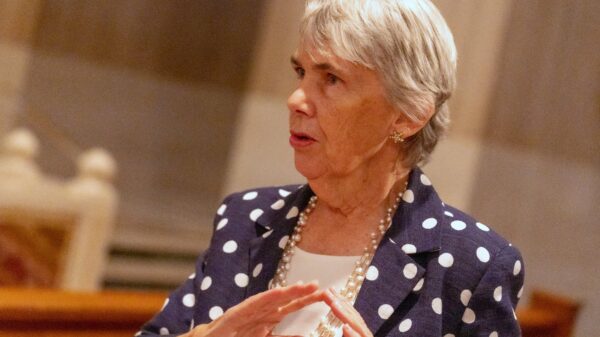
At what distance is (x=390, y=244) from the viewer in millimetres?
2164

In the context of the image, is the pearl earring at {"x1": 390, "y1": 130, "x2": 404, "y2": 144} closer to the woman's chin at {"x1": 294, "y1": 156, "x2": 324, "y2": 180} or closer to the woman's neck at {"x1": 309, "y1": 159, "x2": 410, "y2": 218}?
the woman's neck at {"x1": 309, "y1": 159, "x2": 410, "y2": 218}

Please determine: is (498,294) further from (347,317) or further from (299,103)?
(299,103)

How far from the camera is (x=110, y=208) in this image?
709 cm

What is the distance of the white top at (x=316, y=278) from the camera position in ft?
7.09

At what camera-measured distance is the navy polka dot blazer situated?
6.82 ft

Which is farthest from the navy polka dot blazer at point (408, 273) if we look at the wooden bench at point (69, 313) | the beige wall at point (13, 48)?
the beige wall at point (13, 48)

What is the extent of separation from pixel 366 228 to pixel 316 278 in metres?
0.16

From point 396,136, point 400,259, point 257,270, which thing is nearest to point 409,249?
point 400,259

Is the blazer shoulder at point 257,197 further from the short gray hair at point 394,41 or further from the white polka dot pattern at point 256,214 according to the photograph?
the short gray hair at point 394,41

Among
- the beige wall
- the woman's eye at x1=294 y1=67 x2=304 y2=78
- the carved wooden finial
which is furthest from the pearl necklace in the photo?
the beige wall

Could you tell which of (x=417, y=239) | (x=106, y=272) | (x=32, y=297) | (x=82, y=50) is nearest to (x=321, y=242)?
(x=417, y=239)

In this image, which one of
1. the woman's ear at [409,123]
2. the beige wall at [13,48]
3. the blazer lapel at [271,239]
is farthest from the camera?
the beige wall at [13,48]

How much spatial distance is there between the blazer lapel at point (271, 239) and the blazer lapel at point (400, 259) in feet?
0.75

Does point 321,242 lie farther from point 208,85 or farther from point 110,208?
point 208,85
